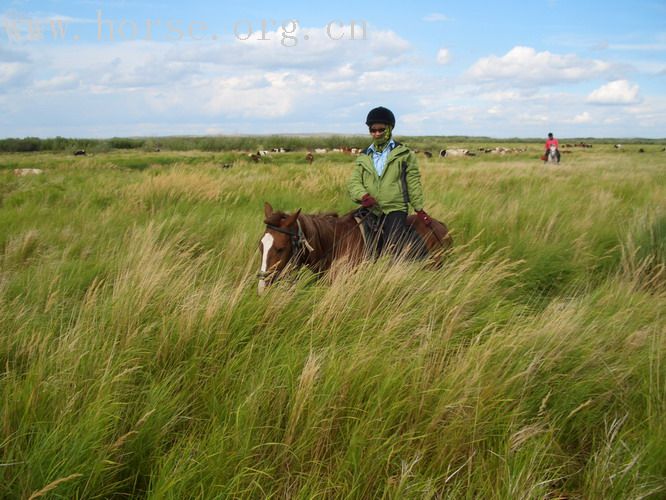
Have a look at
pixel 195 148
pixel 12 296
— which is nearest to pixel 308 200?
pixel 12 296

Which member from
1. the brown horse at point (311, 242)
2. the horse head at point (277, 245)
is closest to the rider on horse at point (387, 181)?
the brown horse at point (311, 242)

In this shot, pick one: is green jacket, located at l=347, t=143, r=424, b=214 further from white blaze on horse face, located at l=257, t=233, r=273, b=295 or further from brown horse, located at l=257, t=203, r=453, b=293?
white blaze on horse face, located at l=257, t=233, r=273, b=295

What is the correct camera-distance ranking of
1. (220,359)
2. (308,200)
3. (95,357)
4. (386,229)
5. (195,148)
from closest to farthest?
1. (95,357)
2. (220,359)
3. (386,229)
4. (308,200)
5. (195,148)

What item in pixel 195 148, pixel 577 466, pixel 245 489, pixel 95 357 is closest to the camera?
pixel 245 489

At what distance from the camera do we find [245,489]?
75.9 inches

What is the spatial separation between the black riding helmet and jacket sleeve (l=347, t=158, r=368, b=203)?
1.84 ft

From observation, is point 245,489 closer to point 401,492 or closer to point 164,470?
point 164,470

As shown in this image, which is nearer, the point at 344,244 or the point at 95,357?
the point at 95,357

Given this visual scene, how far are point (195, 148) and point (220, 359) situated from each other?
7687 centimetres

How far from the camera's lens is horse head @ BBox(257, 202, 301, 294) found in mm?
3962

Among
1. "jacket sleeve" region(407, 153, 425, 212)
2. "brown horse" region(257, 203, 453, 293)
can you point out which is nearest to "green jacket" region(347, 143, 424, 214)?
"jacket sleeve" region(407, 153, 425, 212)

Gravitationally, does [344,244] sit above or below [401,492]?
above

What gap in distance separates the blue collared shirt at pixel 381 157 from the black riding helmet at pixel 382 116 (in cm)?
22

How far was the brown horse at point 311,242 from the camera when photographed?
4.07 meters
